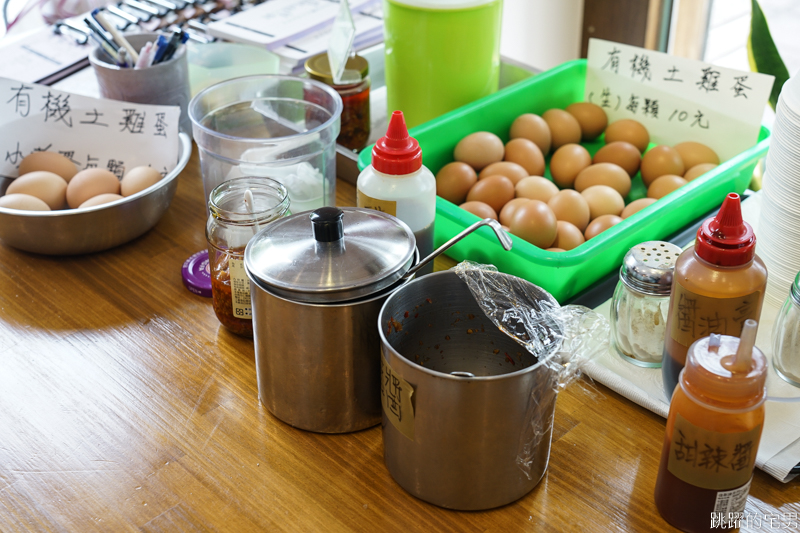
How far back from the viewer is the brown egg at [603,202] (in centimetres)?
89

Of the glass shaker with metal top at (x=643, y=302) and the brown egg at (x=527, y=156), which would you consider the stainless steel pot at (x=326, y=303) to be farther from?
the brown egg at (x=527, y=156)

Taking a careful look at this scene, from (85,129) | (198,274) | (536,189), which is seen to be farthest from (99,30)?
(536,189)

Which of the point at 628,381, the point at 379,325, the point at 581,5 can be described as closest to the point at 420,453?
the point at 379,325

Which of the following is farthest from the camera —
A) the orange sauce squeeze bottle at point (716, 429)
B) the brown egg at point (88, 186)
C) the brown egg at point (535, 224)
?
the brown egg at point (88, 186)

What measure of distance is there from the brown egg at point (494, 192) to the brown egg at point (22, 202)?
515mm

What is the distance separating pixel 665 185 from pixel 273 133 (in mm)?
513

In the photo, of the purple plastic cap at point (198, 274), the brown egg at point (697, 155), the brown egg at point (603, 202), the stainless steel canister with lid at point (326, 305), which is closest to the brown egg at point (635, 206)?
the brown egg at point (603, 202)

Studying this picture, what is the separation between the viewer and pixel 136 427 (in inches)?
26.4

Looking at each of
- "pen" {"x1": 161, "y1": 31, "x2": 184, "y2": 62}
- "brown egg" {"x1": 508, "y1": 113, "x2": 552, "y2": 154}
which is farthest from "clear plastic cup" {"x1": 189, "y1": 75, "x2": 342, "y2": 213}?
"brown egg" {"x1": 508, "y1": 113, "x2": 552, "y2": 154}

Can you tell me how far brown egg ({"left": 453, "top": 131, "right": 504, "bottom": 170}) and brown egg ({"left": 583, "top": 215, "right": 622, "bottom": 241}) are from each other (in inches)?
6.7

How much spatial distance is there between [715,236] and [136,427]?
1.71 feet

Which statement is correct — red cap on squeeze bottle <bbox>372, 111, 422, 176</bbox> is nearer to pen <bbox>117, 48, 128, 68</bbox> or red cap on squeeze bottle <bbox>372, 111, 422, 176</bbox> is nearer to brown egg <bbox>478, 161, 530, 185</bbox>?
brown egg <bbox>478, 161, 530, 185</bbox>

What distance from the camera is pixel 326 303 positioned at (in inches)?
22.5

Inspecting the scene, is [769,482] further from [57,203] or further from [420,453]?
[57,203]
